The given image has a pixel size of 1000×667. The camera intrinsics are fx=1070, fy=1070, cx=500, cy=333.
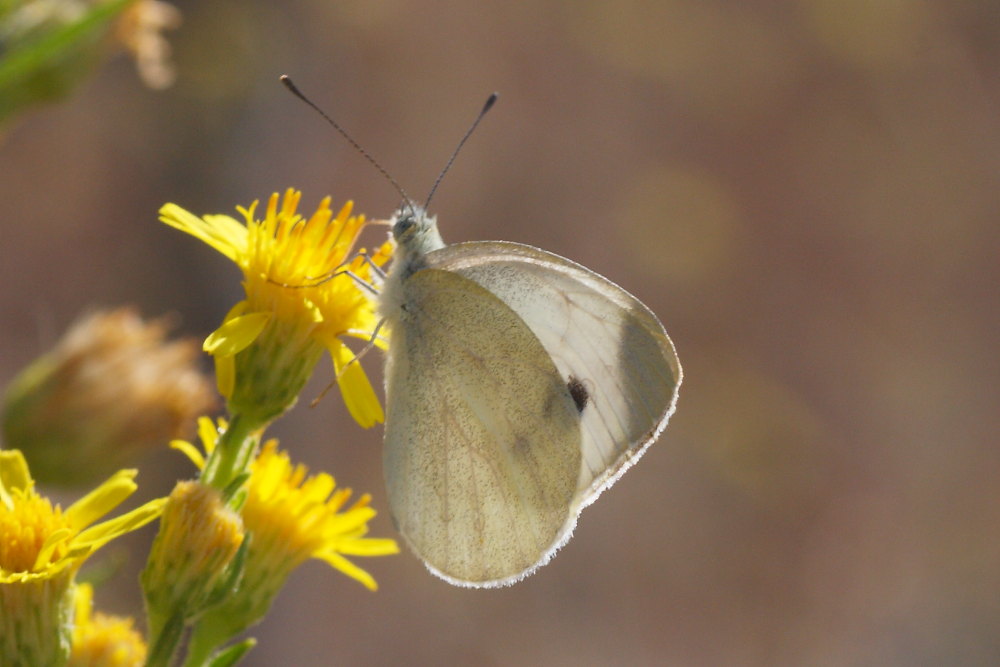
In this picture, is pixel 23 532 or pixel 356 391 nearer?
pixel 23 532

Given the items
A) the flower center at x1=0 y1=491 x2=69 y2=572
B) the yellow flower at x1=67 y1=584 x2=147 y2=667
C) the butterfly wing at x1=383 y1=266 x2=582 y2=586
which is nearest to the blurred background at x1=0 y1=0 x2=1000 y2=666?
the butterfly wing at x1=383 y1=266 x2=582 y2=586

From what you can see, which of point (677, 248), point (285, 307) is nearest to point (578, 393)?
point (285, 307)

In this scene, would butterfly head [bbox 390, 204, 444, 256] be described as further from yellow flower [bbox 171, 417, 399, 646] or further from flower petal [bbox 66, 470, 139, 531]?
flower petal [bbox 66, 470, 139, 531]

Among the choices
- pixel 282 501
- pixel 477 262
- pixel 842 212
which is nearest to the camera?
pixel 282 501

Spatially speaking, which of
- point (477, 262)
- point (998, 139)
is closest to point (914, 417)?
point (998, 139)

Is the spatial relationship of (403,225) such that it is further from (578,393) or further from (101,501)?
(101,501)

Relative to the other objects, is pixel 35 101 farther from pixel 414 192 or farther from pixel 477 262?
pixel 414 192
